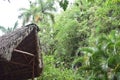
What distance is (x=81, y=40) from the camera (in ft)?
77.6

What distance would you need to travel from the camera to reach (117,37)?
12812 mm

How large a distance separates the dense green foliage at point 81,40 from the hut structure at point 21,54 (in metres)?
1.83

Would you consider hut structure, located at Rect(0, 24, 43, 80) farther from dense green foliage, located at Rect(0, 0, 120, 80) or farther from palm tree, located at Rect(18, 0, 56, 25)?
palm tree, located at Rect(18, 0, 56, 25)

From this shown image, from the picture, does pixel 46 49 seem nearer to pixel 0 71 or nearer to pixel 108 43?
pixel 108 43

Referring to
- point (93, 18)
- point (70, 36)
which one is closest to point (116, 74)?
point (93, 18)

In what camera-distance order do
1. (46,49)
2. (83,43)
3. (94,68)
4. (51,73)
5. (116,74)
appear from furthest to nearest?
(46,49) < (83,43) < (51,73) < (94,68) < (116,74)

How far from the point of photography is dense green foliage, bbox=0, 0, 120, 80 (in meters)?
12.5

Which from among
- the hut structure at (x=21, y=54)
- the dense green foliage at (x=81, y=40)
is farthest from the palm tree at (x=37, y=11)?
the hut structure at (x=21, y=54)

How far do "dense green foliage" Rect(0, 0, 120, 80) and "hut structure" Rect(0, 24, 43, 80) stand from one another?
6.01ft

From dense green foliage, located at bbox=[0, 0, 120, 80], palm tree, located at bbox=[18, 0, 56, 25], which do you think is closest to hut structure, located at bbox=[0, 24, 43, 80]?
dense green foliage, located at bbox=[0, 0, 120, 80]

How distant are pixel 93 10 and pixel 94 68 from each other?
10173 millimetres

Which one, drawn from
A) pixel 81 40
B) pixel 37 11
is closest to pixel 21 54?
pixel 81 40

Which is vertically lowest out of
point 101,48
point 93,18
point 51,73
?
point 51,73

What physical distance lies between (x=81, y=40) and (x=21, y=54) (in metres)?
14.4
